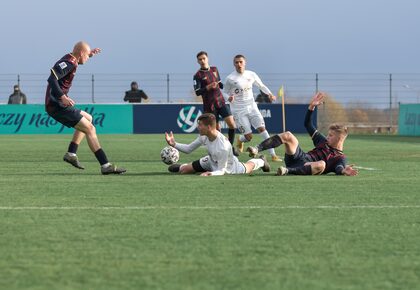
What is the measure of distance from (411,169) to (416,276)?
8.90 metres

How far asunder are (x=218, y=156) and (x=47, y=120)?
26.0 meters

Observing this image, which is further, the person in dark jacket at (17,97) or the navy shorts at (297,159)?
the person in dark jacket at (17,97)

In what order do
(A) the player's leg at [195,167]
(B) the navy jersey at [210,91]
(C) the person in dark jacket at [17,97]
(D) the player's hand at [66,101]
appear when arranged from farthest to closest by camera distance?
(C) the person in dark jacket at [17,97], (B) the navy jersey at [210,91], (D) the player's hand at [66,101], (A) the player's leg at [195,167]

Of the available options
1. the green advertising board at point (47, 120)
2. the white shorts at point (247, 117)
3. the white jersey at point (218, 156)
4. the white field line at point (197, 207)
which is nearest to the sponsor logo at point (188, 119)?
the green advertising board at point (47, 120)

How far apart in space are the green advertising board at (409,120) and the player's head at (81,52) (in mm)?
25024

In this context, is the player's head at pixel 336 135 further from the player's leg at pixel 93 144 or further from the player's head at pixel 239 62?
the player's head at pixel 239 62

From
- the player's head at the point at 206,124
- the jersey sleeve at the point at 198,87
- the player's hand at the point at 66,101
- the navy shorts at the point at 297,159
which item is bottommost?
the navy shorts at the point at 297,159

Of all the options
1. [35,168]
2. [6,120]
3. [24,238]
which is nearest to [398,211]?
[24,238]

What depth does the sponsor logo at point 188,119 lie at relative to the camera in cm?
3700

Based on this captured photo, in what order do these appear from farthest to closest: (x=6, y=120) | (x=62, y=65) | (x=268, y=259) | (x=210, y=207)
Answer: (x=6, y=120) < (x=62, y=65) < (x=210, y=207) < (x=268, y=259)

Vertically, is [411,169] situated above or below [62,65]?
below

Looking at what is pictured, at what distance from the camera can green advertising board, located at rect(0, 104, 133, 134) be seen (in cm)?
3678

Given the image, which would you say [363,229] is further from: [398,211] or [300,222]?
[398,211]

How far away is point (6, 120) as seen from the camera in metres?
37.2
